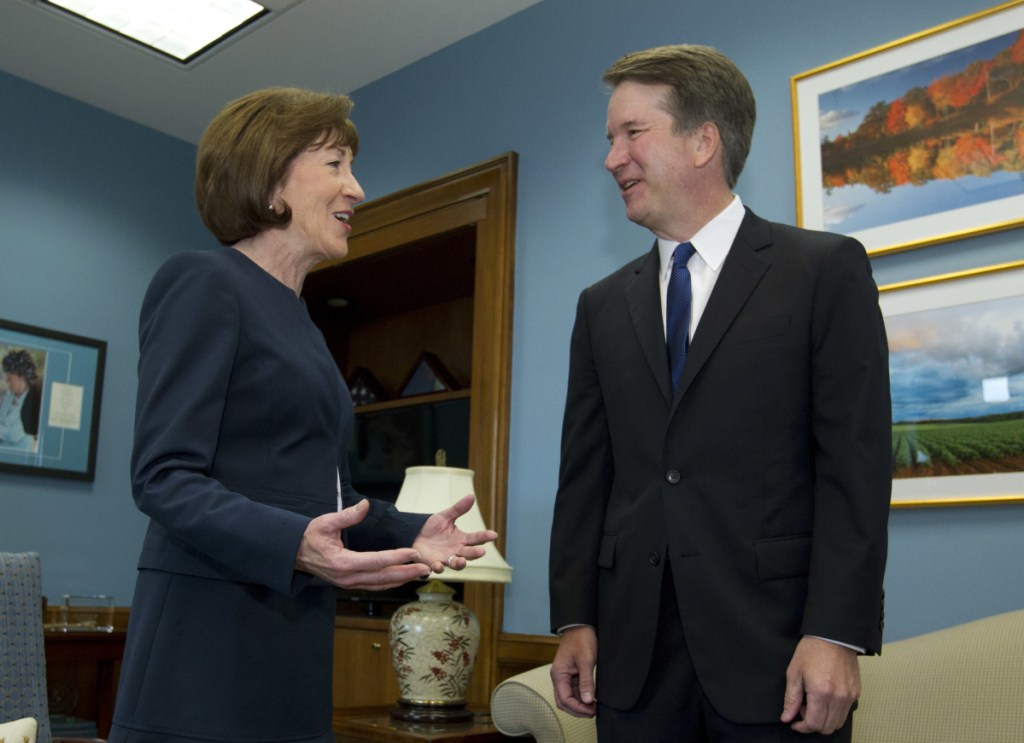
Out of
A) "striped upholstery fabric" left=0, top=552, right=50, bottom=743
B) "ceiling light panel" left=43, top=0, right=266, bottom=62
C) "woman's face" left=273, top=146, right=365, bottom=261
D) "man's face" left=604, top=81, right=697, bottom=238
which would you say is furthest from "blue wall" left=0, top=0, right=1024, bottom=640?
"woman's face" left=273, top=146, right=365, bottom=261

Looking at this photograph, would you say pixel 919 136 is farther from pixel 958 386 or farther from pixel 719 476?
pixel 719 476

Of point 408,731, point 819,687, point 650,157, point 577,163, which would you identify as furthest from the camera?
point 577,163

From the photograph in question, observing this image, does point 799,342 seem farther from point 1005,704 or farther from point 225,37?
point 225,37

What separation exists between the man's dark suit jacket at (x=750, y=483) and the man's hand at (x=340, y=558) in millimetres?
451

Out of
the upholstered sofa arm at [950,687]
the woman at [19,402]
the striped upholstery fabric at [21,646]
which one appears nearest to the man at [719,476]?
the upholstered sofa arm at [950,687]

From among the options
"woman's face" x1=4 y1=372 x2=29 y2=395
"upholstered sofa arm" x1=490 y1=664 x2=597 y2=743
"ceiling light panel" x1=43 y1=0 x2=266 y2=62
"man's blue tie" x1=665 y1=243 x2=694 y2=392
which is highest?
"ceiling light panel" x1=43 y1=0 x2=266 y2=62

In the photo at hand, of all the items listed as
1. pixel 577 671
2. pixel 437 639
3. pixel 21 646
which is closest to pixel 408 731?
pixel 437 639

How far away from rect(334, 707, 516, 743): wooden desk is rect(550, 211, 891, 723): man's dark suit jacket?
3.64ft

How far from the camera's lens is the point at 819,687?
125cm

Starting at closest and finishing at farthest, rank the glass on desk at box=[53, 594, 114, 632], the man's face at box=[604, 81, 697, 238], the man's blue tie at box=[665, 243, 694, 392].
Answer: the man's blue tie at box=[665, 243, 694, 392]
the man's face at box=[604, 81, 697, 238]
the glass on desk at box=[53, 594, 114, 632]

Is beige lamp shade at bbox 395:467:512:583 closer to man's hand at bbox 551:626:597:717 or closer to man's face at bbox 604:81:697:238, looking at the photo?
man's hand at bbox 551:626:597:717

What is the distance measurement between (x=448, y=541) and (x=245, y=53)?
3325mm

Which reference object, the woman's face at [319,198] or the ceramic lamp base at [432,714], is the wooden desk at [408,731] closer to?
the ceramic lamp base at [432,714]

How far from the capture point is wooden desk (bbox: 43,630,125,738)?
373 cm
